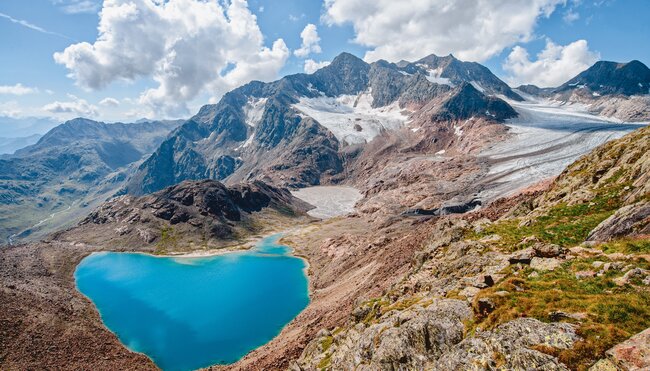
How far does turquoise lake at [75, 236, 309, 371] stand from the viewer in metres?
74.9

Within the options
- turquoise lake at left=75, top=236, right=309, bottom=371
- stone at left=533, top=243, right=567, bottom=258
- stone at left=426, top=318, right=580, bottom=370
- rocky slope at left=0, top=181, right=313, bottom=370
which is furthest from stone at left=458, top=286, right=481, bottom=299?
rocky slope at left=0, top=181, right=313, bottom=370

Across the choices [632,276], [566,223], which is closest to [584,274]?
[632,276]

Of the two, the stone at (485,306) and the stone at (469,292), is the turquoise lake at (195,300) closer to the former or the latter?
the stone at (469,292)

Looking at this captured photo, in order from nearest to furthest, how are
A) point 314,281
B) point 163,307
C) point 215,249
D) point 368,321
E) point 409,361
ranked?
point 409,361
point 368,321
point 163,307
point 314,281
point 215,249

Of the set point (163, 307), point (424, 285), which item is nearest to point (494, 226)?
point (424, 285)

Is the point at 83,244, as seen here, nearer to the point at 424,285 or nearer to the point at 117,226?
the point at 117,226

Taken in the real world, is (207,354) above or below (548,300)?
below

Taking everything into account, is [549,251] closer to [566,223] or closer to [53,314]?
[566,223]

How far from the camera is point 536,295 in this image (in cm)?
2088

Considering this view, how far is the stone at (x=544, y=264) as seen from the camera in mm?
26006

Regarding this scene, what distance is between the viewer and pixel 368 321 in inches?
1446

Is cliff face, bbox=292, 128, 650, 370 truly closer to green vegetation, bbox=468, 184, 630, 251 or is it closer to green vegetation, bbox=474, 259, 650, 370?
green vegetation, bbox=474, 259, 650, 370

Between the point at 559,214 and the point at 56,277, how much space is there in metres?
157

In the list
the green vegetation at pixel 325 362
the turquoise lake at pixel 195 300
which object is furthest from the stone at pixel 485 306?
the turquoise lake at pixel 195 300
